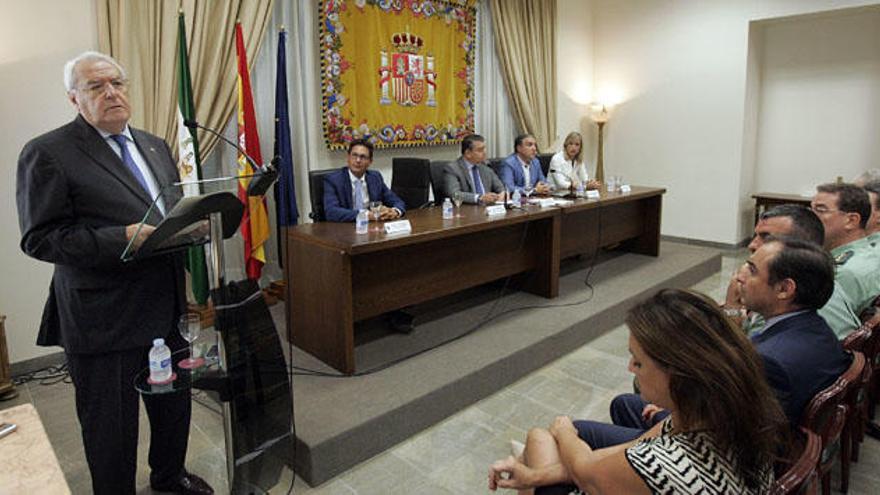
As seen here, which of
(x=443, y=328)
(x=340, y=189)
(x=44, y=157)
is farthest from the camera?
(x=340, y=189)

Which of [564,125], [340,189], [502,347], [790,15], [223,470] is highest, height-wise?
[790,15]

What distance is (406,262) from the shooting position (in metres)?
3.07

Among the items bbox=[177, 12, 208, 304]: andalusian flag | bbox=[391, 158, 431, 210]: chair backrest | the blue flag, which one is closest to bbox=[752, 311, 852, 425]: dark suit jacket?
bbox=[177, 12, 208, 304]: andalusian flag

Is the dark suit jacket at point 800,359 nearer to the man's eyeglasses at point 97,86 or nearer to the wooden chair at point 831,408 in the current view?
the wooden chair at point 831,408

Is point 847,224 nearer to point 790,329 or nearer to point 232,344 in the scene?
point 790,329

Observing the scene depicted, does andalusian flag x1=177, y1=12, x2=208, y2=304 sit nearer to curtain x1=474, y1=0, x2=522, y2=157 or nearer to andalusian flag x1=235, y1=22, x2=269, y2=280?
andalusian flag x1=235, y1=22, x2=269, y2=280

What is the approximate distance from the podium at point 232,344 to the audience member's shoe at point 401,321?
4.51 ft

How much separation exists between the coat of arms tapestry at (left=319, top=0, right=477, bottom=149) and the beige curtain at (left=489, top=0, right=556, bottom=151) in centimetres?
42

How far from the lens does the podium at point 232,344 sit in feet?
4.61

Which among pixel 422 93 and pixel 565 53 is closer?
pixel 422 93

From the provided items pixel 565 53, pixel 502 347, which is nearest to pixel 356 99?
pixel 502 347

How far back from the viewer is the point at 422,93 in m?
5.05

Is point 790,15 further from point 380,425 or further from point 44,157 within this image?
point 44,157

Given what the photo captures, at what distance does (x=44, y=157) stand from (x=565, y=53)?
5.75 meters
